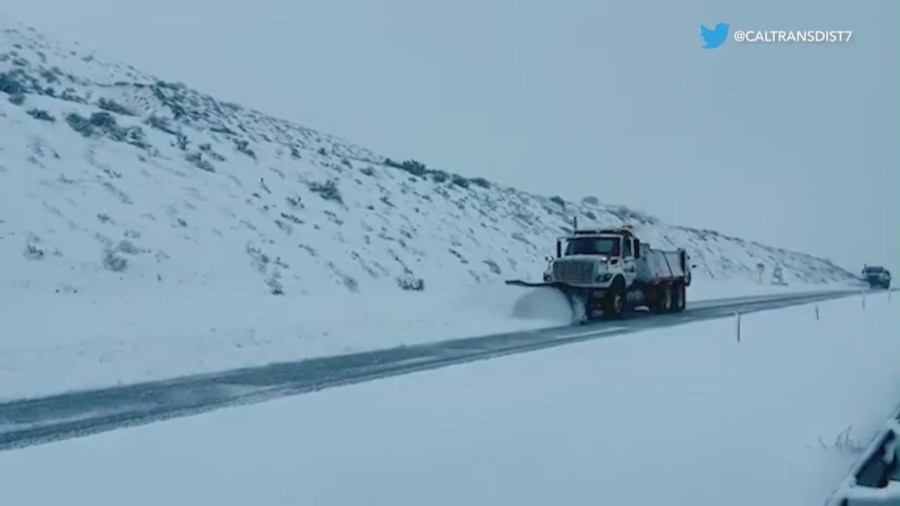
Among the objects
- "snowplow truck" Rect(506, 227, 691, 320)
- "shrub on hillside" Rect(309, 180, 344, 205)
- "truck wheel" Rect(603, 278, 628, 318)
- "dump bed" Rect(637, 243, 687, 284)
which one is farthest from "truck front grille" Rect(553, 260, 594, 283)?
"shrub on hillside" Rect(309, 180, 344, 205)

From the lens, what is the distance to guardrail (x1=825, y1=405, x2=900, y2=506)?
5.76 metres

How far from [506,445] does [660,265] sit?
24.0m

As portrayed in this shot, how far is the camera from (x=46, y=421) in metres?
11.1

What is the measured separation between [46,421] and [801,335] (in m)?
17.3

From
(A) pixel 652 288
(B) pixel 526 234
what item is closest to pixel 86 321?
(A) pixel 652 288

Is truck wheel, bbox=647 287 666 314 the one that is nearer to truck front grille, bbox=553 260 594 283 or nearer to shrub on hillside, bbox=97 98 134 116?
truck front grille, bbox=553 260 594 283

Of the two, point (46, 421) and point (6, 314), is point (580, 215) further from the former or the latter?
point (46, 421)

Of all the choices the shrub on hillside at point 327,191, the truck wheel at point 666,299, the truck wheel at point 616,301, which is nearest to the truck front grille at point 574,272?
the truck wheel at point 616,301

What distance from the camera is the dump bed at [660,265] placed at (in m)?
30.8

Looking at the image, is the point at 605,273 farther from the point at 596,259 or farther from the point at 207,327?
the point at 207,327

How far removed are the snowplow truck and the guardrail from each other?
62.9ft

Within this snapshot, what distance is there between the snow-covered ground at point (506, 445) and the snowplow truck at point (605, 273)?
41.6 feet

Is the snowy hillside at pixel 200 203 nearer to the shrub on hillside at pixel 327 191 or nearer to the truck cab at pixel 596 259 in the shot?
the shrub on hillside at pixel 327 191

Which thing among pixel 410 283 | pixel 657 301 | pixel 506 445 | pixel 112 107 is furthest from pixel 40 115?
pixel 506 445
